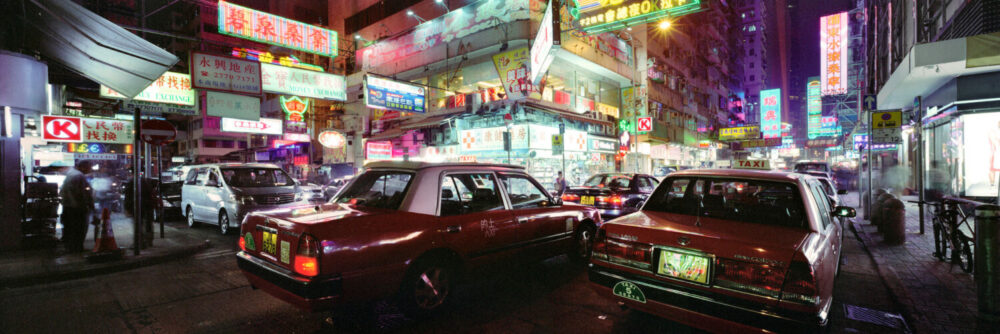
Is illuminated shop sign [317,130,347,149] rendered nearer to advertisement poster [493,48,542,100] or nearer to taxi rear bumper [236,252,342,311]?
advertisement poster [493,48,542,100]

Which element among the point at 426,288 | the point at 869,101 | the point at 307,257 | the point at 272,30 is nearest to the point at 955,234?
the point at 426,288

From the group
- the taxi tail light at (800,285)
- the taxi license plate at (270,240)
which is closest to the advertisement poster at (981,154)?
the taxi tail light at (800,285)

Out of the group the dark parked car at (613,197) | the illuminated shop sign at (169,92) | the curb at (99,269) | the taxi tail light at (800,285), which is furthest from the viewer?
the illuminated shop sign at (169,92)

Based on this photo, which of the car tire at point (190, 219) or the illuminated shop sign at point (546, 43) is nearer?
the illuminated shop sign at point (546, 43)

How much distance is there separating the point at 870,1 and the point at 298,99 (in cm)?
3475

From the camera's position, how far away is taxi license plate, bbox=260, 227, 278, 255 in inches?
142

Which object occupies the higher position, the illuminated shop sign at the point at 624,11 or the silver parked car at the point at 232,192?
the illuminated shop sign at the point at 624,11

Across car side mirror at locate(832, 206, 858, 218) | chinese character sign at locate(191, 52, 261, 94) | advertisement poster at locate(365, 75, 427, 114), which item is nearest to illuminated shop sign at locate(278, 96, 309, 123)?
advertisement poster at locate(365, 75, 427, 114)

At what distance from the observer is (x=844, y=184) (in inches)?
1060

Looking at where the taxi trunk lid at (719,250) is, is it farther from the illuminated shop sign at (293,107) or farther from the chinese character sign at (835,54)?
the chinese character sign at (835,54)

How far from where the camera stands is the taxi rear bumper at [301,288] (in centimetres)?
316

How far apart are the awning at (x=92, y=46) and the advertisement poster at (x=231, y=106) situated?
8.64ft

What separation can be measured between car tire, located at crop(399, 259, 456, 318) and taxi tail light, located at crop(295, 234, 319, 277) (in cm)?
86

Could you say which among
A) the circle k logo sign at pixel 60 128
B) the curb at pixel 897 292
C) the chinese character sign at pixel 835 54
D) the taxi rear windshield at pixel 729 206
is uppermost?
the chinese character sign at pixel 835 54
